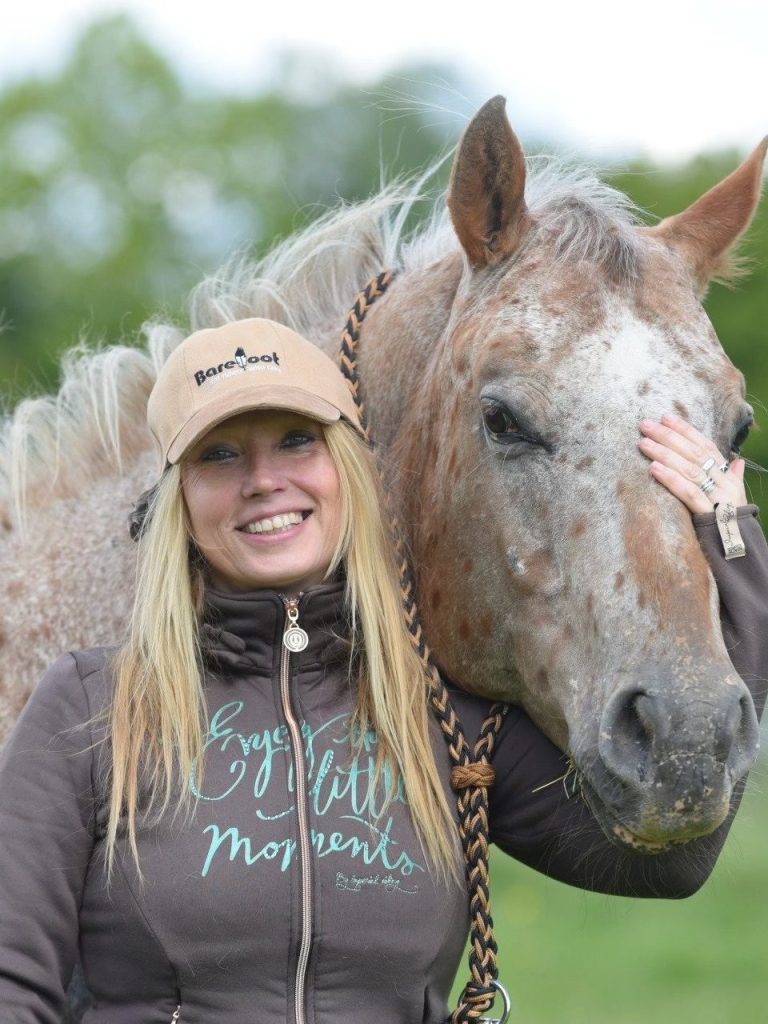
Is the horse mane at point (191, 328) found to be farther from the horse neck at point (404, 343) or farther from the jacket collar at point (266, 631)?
the jacket collar at point (266, 631)

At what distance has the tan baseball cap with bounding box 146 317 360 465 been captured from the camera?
9.96ft

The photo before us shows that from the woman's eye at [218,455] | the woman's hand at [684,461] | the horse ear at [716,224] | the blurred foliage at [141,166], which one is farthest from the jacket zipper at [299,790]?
the blurred foliage at [141,166]

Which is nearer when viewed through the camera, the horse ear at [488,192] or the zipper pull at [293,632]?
the zipper pull at [293,632]

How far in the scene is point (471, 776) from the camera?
9.95 feet

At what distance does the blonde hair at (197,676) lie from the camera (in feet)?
9.48

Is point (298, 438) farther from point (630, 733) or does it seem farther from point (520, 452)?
point (630, 733)

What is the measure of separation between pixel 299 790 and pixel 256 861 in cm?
17

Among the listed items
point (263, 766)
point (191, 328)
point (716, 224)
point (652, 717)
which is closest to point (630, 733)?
point (652, 717)

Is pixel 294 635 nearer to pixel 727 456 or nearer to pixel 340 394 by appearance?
pixel 340 394

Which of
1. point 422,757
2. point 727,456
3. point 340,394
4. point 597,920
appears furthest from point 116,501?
point 597,920

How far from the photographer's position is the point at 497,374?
9.93ft

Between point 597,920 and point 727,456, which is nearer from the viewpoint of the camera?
point 727,456

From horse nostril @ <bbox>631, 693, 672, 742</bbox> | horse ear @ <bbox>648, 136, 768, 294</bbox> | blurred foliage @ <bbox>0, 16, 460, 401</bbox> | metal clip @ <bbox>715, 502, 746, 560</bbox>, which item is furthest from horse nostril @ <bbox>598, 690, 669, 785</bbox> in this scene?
blurred foliage @ <bbox>0, 16, 460, 401</bbox>

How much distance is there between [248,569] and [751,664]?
1.14m
